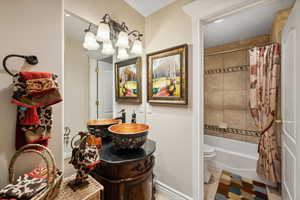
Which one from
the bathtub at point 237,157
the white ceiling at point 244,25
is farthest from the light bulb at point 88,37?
the bathtub at point 237,157

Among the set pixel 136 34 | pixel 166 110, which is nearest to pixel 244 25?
pixel 136 34

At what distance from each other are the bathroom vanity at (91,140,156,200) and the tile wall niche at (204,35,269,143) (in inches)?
86.8

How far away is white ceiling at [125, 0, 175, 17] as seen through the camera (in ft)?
4.67

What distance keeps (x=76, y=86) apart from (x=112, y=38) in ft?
2.14

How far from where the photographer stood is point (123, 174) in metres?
0.83

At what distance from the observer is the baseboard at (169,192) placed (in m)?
1.40

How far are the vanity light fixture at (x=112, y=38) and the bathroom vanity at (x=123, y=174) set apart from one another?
99 centimetres

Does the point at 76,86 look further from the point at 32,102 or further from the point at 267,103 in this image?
the point at 267,103

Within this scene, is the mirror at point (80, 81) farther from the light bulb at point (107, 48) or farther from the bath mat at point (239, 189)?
the bath mat at point (239, 189)

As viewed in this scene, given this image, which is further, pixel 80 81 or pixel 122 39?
pixel 122 39

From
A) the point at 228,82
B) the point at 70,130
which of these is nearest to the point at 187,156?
the point at 70,130

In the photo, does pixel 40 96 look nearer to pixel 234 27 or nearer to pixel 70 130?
pixel 70 130

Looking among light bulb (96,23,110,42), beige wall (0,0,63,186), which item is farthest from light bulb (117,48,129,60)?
beige wall (0,0,63,186)

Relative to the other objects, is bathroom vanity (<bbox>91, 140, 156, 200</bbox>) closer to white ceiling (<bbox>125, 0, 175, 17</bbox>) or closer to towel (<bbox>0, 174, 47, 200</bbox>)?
towel (<bbox>0, 174, 47, 200</bbox>)
